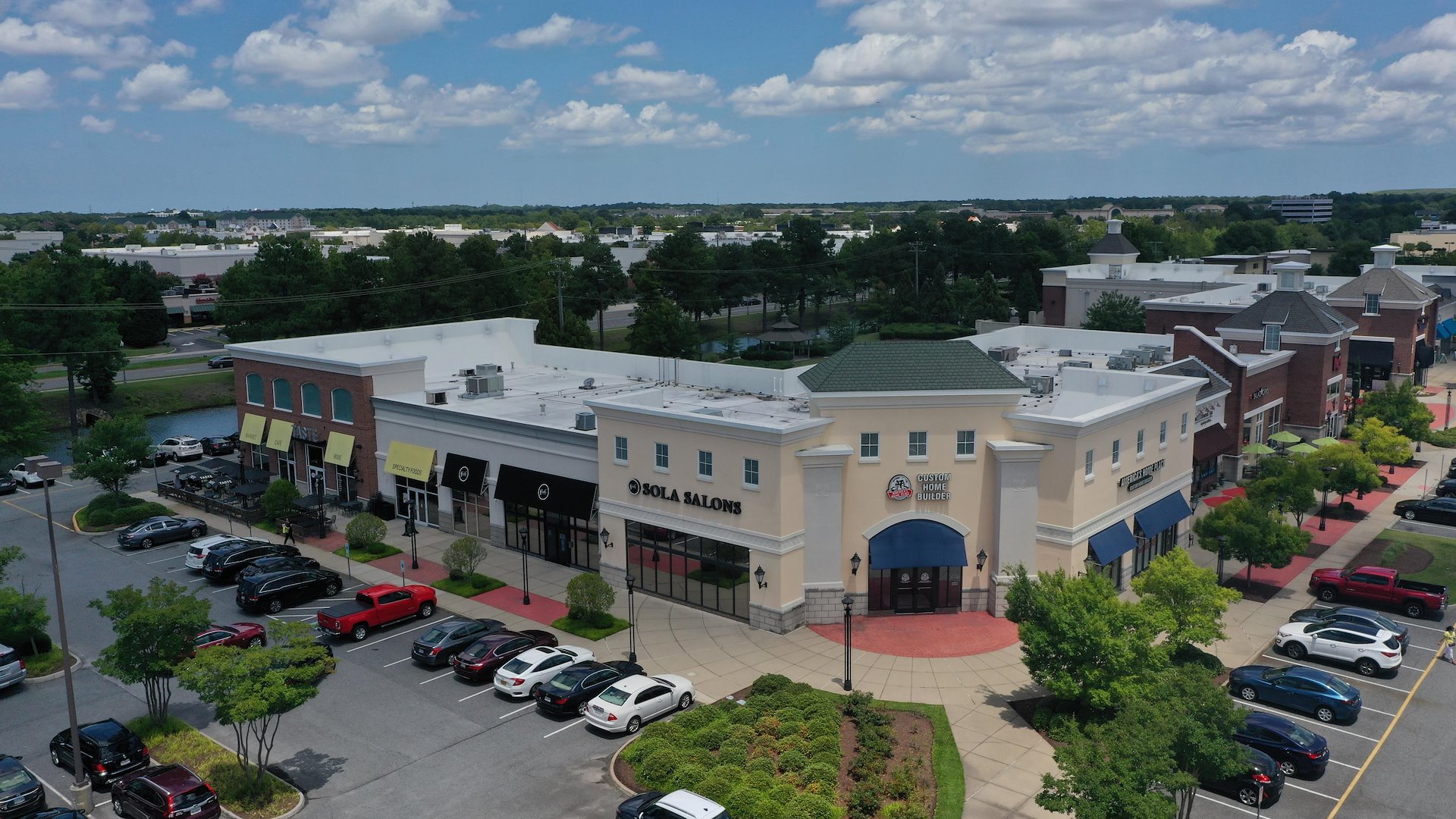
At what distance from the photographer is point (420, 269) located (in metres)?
104

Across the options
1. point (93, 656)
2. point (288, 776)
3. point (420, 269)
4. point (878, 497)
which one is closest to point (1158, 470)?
point (878, 497)

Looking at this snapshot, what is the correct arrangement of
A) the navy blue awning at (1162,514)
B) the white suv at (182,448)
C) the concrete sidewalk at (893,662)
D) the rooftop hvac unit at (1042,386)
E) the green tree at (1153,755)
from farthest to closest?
the white suv at (182,448) < the rooftop hvac unit at (1042,386) < the navy blue awning at (1162,514) < the concrete sidewalk at (893,662) < the green tree at (1153,755)

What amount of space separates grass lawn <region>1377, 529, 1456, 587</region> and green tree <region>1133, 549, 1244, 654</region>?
17036 millimetres

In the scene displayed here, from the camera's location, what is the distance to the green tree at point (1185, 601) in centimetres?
3183

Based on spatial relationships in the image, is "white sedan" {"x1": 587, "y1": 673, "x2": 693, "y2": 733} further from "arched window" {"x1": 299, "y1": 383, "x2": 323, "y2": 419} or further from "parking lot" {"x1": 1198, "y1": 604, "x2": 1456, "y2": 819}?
"arched window" {"x1": 299, "y1": 383, "x2": 323, "y2": 419}

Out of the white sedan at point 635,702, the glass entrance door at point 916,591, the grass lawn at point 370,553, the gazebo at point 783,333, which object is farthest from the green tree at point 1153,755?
the gazebo at point 783,333

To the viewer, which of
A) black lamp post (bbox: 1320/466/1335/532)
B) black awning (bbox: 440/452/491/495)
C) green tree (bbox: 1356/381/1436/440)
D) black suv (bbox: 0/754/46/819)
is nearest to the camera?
black suv (bbox: 0/754/46/819)

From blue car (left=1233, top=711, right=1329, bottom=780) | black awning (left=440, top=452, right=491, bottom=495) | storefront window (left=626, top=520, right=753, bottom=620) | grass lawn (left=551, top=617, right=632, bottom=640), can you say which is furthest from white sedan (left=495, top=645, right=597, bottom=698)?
blue car (left=1233, top=711, right=1329, bottom=780)

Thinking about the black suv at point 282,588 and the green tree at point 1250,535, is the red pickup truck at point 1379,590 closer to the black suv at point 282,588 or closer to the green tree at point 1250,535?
the green tree at point 1250,535

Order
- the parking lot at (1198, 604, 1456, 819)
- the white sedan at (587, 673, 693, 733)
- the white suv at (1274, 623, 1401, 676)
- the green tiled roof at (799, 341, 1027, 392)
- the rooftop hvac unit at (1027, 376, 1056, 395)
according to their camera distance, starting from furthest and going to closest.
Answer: the rooftop hvac unit at (1027, 376, 1056, 395)
the green tiled roof at (799, 341, 1027, 392)
the white suv at (1274, 623, 1401, 676)
the white sedan at (587, 673, 693, 733)
the parking lot at (1198, 604, 1456, 819)

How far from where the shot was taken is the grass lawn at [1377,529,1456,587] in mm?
44969

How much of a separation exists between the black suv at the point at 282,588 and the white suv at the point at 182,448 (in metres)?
32.4

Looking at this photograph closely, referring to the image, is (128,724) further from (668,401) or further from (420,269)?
(420,269)

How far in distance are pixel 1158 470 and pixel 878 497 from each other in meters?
13.5
